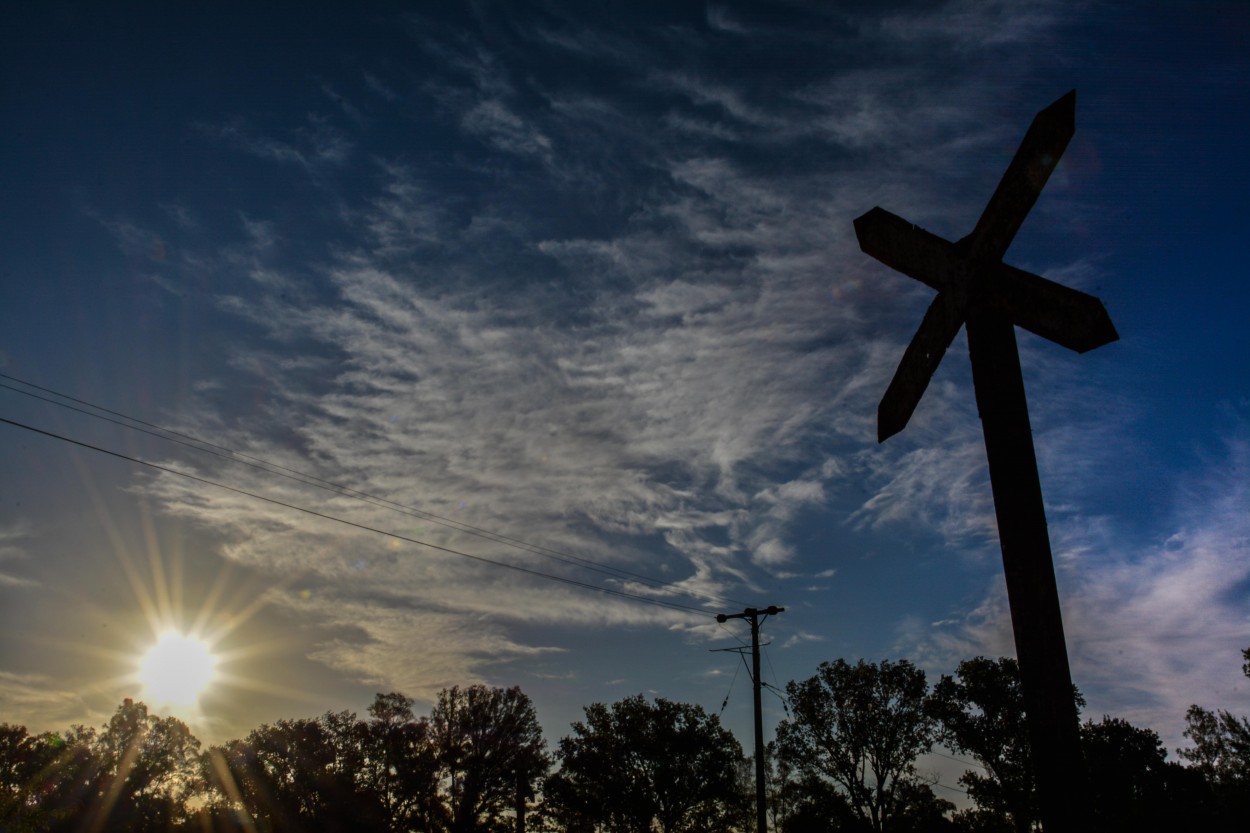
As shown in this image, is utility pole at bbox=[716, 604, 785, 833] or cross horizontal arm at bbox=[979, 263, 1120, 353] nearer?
cross horizontal arm at bbox=[979, 263, 1120, 353]

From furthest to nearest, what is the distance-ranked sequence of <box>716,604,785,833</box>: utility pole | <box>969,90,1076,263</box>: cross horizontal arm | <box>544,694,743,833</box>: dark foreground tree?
<box>544,694,743,833</box>: dark foreground tree
<box>716,604,785,833</box>: utility pole
<box>969,90,1076,263</box>: cross horizontal arm

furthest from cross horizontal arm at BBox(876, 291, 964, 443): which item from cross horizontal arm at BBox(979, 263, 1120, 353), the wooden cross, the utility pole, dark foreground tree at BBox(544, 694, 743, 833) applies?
dark foreground tree at BBox(544, 694, 743, 833)

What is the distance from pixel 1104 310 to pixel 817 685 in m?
37.6

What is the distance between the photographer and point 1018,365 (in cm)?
207

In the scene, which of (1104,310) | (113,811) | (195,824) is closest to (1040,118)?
(1104,310)

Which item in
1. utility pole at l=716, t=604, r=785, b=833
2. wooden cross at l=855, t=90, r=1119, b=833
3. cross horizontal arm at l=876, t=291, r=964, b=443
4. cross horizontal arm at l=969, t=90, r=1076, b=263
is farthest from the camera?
utility pole at l=716, t=604, r=785, b=833

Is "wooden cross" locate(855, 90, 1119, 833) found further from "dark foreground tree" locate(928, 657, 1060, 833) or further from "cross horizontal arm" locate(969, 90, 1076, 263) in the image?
"dark foreground tree" locate(928, 657, 1060, 833)

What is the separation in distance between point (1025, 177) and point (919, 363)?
2.25ft

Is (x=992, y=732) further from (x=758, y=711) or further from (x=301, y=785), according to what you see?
(x=301, y=785)

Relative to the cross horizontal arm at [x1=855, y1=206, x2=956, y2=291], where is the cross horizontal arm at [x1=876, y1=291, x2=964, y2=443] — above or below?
below

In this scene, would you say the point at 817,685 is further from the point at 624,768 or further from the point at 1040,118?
the point at 1040,118

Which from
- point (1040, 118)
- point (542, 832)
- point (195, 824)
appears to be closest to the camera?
point (1040, 118)

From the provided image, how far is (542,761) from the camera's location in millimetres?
44594

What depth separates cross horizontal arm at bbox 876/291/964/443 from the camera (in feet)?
7.63
